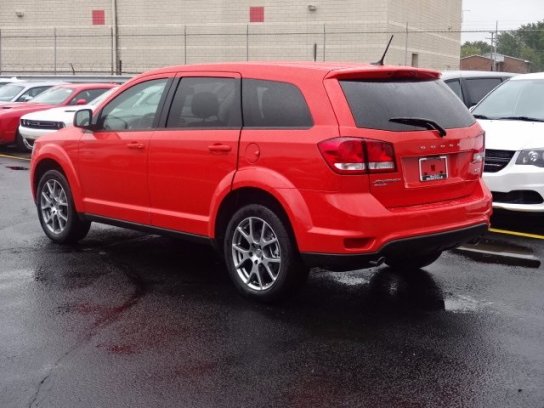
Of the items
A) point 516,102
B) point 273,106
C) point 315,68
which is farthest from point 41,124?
point 315,68

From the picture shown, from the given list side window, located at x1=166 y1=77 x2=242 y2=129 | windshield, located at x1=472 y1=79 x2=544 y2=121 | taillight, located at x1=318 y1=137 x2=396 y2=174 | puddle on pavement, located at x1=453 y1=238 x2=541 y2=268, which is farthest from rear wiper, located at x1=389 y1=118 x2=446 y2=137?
windshield, located at x1=472 y1=79 x2=544 y2=121

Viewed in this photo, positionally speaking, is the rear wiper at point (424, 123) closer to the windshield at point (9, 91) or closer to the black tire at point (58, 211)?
the black tire at point (58, 211)

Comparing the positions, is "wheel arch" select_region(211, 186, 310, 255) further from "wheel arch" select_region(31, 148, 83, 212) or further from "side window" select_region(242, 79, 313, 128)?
"wheel arch" select_region(31, 148, 83, 212)

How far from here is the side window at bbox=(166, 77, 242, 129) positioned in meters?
5.72

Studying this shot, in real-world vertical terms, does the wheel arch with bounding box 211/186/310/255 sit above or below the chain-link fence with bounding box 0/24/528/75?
below

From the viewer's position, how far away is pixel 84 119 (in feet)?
22.8

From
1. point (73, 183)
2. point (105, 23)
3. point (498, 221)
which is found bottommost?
point (498, 221)

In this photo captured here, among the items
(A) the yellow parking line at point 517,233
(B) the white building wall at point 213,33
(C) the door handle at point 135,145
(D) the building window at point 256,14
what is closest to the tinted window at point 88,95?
(C) the door handle at point 135,145

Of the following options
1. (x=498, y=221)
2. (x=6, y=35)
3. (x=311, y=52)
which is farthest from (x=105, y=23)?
(x=498, y=221)

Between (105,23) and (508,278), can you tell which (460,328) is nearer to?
(508,278)

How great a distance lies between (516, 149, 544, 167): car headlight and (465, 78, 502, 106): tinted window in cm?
480

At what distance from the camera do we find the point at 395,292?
5.88m

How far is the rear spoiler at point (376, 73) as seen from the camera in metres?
5.25

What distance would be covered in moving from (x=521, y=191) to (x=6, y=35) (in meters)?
37.8
